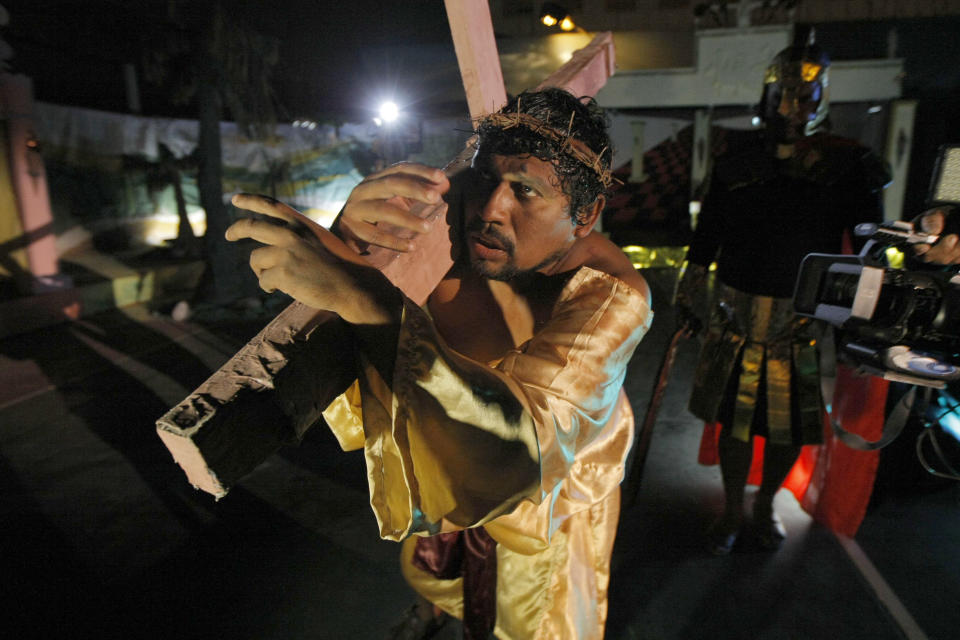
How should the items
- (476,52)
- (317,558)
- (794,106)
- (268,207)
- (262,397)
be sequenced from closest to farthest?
1. (262,397)
2. (268,207)
3. (476,52)
4. (794,106)
5. (317,558)

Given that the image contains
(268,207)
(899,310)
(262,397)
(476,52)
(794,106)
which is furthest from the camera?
(794,106)

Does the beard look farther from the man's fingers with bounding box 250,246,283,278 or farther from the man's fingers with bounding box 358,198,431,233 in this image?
the man's fingers with bounding box 250,246,283,278

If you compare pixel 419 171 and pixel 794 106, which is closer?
pixel 419 171

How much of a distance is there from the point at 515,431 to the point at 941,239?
1.58 m

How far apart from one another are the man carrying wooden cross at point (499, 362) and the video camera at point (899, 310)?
672mm

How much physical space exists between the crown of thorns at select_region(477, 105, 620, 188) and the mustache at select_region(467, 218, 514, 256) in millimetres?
225

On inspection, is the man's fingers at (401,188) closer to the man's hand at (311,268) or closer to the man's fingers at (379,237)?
the man's fingers at (379,237)

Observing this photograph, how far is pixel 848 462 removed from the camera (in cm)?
266

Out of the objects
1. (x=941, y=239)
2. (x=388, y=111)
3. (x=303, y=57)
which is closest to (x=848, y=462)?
(x=941, y=239)

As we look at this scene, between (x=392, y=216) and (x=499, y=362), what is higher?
(x=392, y=216)

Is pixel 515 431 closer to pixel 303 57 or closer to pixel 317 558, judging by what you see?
pixel 317 558

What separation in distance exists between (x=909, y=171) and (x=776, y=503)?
923 cm

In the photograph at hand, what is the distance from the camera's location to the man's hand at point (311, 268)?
0.70m

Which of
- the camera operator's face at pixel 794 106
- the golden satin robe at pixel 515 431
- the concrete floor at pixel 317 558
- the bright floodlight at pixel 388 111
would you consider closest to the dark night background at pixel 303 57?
the bright floodlight at pixel 388 111
